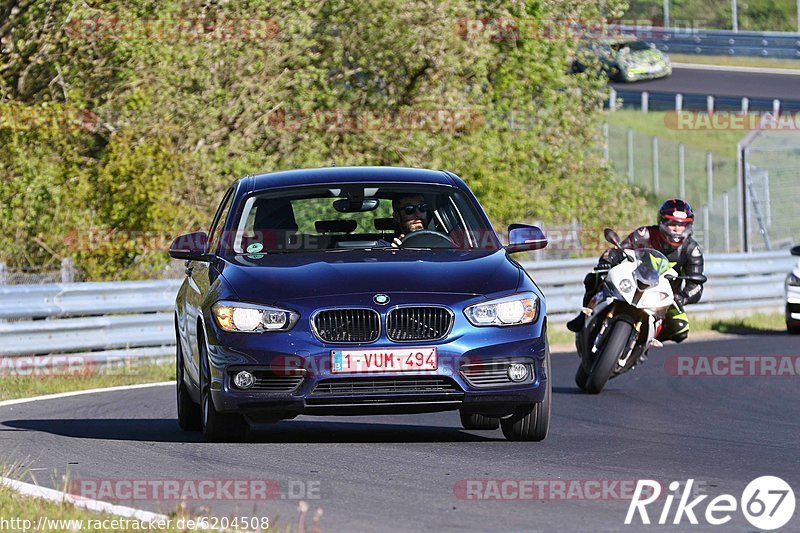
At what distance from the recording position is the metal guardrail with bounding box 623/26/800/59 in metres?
56.1

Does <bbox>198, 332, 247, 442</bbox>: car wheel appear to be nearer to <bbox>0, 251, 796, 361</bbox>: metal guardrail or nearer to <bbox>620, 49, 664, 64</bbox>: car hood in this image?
<bbox>0, 251, 796, 361</bbox>: metal guardrail

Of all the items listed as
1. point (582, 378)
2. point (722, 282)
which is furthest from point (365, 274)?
point (722, 282)

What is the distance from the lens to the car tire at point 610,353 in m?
12.7

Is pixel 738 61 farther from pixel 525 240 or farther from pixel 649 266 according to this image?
pixel 525 240

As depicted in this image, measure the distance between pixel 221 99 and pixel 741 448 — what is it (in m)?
17.4

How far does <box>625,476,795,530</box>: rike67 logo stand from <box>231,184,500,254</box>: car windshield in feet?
9.20

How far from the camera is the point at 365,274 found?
345 inches

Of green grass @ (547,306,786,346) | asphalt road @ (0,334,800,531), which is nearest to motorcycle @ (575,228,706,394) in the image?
asphalt road @ (0,334,800,531)

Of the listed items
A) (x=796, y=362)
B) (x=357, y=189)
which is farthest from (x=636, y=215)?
(x=357, y=189)

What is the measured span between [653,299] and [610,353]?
0.54 metres

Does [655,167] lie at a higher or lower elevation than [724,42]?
higher

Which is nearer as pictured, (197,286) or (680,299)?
(197,286)

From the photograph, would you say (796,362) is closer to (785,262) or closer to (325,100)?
(785,262)

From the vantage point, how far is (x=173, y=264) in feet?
69.9
